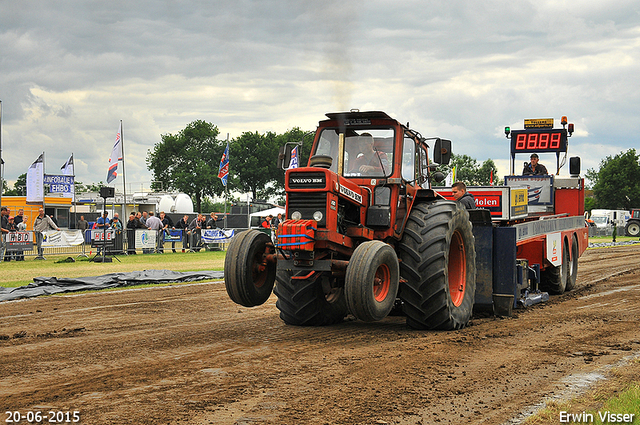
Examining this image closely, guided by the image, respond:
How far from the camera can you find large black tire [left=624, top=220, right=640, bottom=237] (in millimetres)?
46781

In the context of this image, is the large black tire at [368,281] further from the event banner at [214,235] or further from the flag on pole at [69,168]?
the flag on pole at [69,168]

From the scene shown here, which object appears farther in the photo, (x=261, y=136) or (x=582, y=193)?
(x=261, y=136)

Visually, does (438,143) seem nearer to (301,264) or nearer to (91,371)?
(301,264)

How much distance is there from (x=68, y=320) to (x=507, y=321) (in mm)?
6430

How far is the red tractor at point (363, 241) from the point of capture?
6.98m

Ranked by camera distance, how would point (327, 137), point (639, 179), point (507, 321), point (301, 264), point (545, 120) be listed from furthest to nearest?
point (639, 179) → point (545, 120) → point (507, 321) → point (327, 137) → point (301, 264)

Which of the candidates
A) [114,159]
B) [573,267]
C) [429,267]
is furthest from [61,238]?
[429,267]

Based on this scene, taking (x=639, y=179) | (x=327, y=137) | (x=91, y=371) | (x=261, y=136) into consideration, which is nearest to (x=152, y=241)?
(x=327, y=137)

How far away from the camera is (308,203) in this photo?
714cm

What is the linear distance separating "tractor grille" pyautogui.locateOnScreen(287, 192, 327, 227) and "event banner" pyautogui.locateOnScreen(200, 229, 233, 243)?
20045mm

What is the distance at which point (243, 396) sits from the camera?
495 centimetres

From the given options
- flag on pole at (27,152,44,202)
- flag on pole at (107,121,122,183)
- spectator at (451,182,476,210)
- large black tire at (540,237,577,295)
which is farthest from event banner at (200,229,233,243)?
spectator at (451,182,476,210)

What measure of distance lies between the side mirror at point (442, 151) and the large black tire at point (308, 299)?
2251 millimetres

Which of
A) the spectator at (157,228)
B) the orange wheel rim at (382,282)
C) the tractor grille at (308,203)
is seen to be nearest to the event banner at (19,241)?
the spectator at (157,228)
